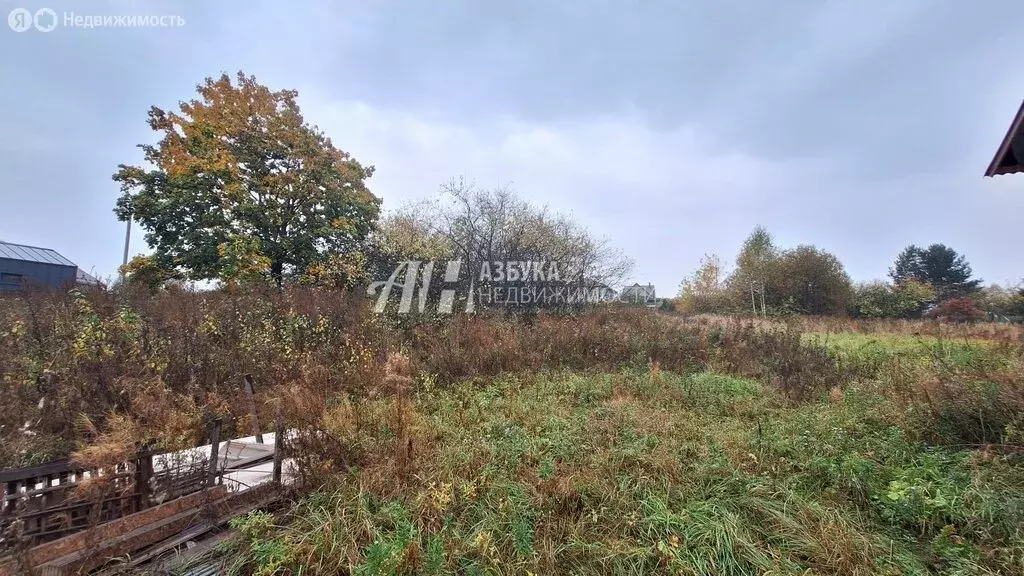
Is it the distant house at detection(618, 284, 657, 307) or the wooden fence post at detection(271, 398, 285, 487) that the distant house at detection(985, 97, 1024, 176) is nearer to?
the wooden fence post at detection(271, 398, 285, 487)

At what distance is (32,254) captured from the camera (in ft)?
76.6

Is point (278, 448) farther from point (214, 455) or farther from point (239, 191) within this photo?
point (239, 191)

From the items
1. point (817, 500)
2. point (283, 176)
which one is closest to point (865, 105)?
point (817, 500)

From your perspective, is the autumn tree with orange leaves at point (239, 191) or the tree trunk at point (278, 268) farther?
the tree trunk at point (278, 268)

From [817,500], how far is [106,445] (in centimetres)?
444

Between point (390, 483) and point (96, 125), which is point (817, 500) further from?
point (96, 125)

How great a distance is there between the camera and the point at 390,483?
8.92 ft

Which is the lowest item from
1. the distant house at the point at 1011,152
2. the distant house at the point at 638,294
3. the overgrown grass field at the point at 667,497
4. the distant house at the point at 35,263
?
the overgrown grass field at the point at 667,497

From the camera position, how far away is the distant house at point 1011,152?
408cm

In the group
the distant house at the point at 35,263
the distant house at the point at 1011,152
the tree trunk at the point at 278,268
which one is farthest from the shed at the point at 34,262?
the distant house at the point at 1011,152

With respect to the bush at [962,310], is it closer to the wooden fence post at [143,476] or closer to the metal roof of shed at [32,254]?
the wooden fence post at [143,476]

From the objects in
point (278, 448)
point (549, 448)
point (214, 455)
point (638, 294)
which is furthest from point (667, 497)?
point (638, 294)

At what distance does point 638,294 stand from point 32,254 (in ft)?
119

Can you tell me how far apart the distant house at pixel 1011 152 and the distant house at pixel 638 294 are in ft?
29.0
